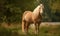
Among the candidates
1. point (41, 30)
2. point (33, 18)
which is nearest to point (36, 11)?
point (33, 18)

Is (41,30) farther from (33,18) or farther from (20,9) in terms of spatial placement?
(20,9)

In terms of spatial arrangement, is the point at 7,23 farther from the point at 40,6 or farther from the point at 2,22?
the point at 40,6

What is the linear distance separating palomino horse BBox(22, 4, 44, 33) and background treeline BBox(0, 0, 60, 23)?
0.21ft

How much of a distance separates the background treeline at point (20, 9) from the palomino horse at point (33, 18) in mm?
63

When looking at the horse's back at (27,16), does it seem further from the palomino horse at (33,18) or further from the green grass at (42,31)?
the green grass at (42,31)

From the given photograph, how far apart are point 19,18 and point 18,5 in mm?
168

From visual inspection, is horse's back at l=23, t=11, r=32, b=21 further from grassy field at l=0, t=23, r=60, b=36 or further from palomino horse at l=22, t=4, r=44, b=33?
grassy field at l=0, t=23, r=60, b=36

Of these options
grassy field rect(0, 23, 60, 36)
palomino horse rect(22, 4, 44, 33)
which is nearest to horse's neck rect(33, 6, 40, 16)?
palomino horse rect(22, 4, 44, 33)

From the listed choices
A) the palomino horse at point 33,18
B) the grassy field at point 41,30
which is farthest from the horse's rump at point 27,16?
the grassy field at point 41,30

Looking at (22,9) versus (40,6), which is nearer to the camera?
(40,6)

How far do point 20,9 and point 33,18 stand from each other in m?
0.22

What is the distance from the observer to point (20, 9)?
8.05ft

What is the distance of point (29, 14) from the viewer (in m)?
2.37

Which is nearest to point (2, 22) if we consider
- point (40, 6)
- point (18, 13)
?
point (18, 13)
